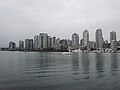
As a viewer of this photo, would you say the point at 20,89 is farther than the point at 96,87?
No

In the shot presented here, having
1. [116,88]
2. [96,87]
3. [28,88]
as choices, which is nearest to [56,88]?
[28,88]

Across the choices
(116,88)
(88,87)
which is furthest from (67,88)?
(116,88)

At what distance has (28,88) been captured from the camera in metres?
21.7

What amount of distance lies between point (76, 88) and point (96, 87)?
8.93 ft

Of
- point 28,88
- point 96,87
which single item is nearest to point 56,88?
point 28,88

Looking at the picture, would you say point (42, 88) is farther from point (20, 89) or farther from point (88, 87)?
point (88, 87)

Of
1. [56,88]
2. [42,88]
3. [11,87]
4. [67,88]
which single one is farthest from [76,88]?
[11,87]

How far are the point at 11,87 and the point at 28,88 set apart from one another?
217cm

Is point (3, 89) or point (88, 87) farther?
point (88, 87)

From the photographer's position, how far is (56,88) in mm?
21703

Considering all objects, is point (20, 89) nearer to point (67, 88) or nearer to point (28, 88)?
point (28, 88)

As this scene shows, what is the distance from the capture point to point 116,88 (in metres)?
22.0

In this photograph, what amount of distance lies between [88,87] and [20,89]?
852 centimetres

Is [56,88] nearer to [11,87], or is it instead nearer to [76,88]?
[76,88]
